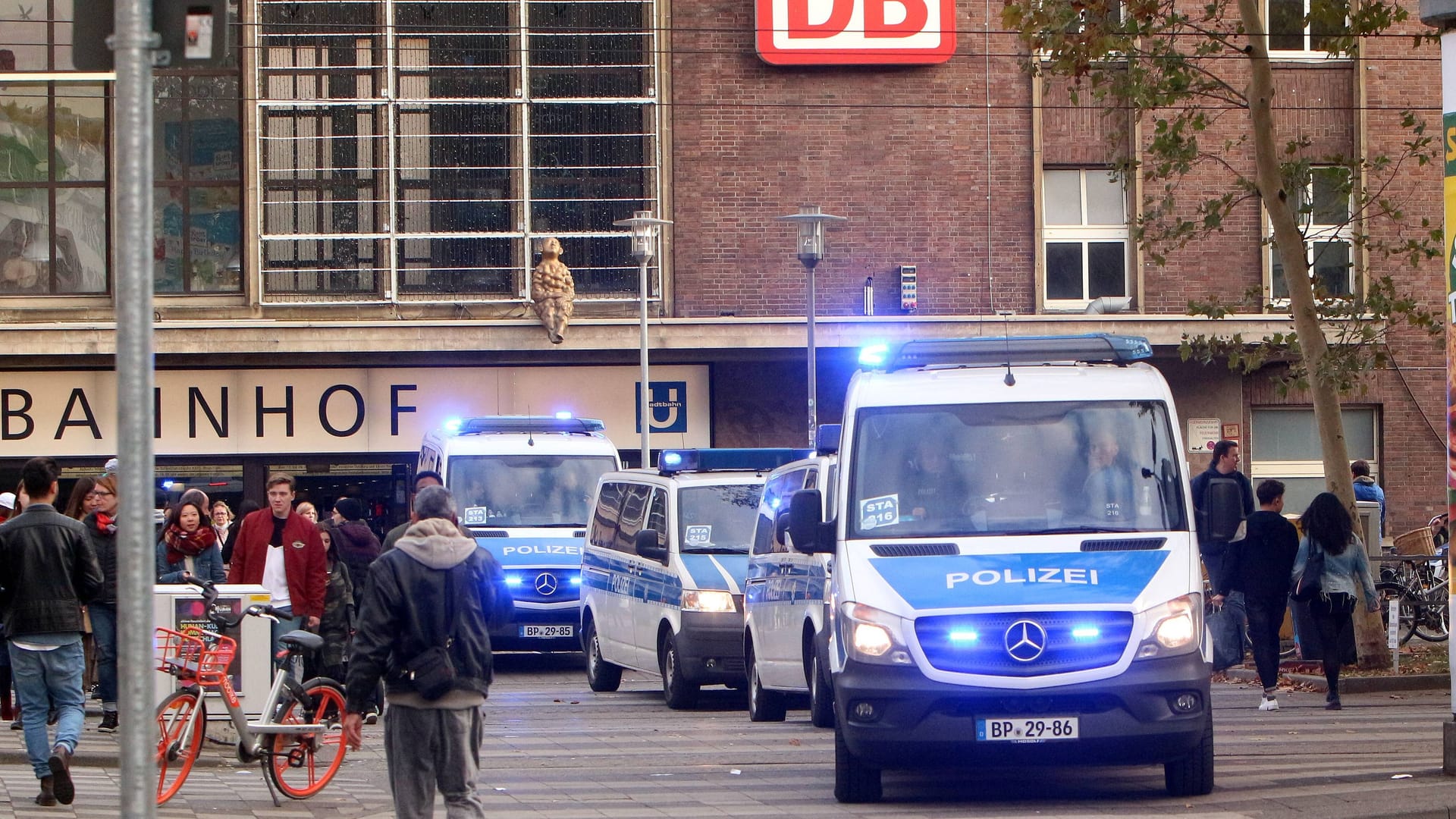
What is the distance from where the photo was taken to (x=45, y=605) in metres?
10.4

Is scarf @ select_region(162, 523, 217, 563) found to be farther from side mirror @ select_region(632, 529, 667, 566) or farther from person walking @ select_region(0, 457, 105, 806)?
person walking @ select_region(0, 457, 105, 806)

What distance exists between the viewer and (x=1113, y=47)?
16.1 meters

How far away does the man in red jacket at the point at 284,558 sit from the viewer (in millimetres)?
13758

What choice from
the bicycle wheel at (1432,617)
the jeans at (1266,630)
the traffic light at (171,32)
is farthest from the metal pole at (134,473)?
the bicycle wheel at (1432,617)

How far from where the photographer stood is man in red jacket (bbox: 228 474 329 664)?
542 inches

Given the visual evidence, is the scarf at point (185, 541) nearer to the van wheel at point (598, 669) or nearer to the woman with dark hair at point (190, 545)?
the woman with dark hair at point (190, 545)

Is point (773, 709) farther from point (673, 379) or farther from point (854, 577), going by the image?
point (673, 379)

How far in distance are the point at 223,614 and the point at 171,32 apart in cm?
739

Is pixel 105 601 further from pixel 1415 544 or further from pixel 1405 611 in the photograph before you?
pixel 1415 544

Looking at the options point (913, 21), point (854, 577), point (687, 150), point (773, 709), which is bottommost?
point (773, 709)

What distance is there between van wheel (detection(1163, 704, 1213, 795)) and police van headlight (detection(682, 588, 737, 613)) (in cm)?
593

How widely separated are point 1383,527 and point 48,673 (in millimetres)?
20571

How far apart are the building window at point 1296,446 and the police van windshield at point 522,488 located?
41.9 feet

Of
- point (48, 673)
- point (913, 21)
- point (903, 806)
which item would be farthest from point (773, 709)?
point (913, 21)
